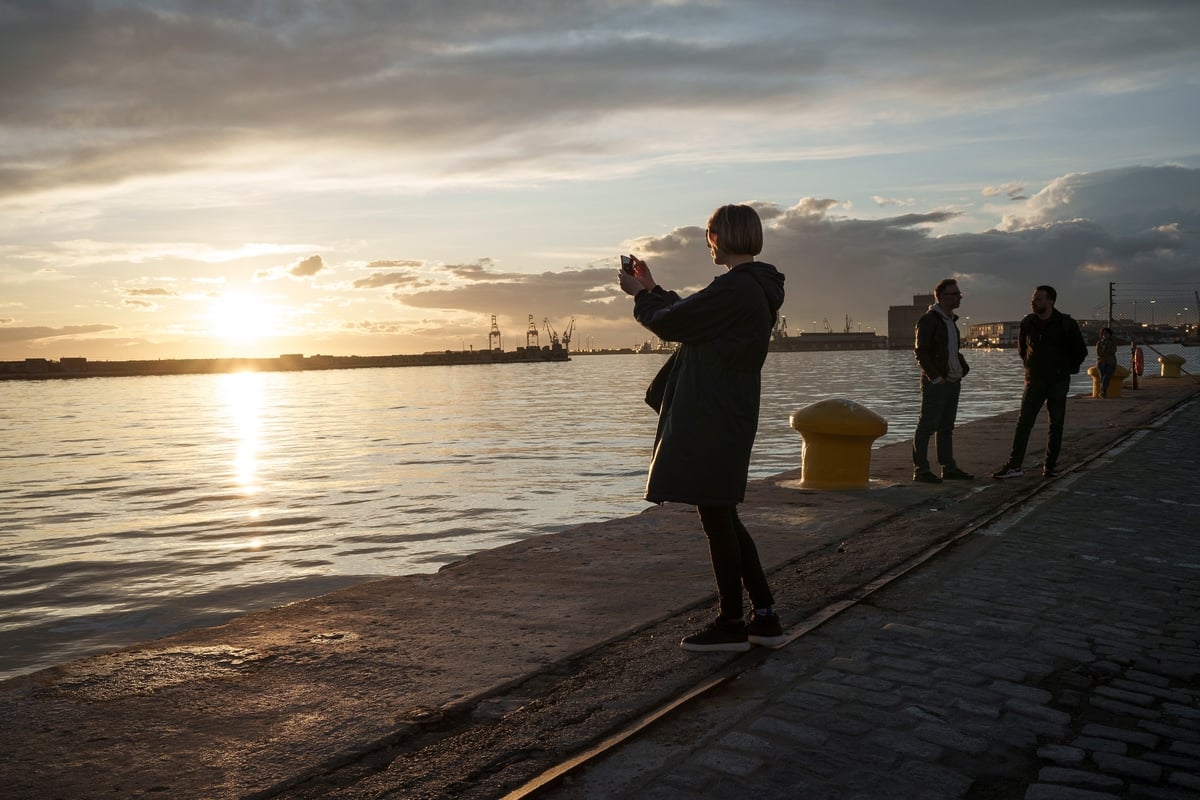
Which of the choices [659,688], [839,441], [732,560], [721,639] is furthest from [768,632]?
[839,441]

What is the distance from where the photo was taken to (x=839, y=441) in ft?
32.7

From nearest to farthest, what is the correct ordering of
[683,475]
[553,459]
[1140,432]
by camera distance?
[683,475] → [1140,432] → [553,459]

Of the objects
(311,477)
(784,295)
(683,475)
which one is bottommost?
(311,477)

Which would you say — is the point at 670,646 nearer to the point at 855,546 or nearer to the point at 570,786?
the point at 570,786

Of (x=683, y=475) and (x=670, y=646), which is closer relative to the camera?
(x=683, y=475)

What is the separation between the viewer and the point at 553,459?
737 inches

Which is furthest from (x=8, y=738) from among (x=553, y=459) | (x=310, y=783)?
(x=553, y=459)

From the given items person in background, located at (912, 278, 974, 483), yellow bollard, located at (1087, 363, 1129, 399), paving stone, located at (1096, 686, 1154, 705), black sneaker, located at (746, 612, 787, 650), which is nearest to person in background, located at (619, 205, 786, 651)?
black sneaker, located at (746, 612, 787, 650)

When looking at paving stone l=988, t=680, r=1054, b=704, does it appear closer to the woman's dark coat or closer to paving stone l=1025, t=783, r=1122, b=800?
paving stone l=1025, t=783, r=1122, b=800

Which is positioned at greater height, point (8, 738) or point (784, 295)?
point (784, 295)

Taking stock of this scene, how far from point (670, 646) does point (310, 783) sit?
1.87 m

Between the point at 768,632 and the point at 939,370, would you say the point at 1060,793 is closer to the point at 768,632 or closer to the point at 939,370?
the point at 768,632

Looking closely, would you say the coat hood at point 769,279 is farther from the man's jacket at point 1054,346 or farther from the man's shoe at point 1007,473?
the man's jacket at point 1054,346

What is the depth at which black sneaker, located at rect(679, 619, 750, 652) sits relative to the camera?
14.4 ft
